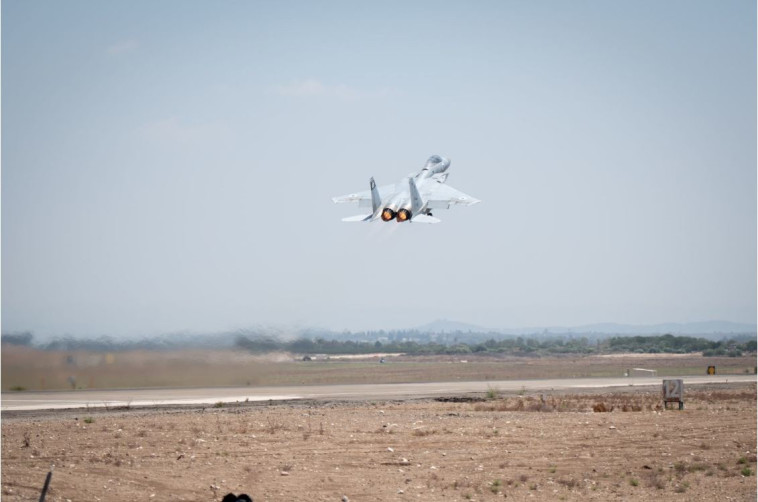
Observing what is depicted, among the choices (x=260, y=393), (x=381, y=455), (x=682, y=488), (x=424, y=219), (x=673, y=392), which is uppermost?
(x=424, y=219)

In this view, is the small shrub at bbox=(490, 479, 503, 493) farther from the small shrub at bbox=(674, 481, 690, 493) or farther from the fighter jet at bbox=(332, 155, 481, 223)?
the fighter jet at bbox=(332, 155, 481, 223)

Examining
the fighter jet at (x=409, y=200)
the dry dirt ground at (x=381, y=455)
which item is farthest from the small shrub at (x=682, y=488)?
the fighter jet at (x=409, y=200)

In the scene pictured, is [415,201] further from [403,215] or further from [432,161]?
[432,161]

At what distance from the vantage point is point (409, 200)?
4553 centimetres

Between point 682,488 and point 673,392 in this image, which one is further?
point 673,392

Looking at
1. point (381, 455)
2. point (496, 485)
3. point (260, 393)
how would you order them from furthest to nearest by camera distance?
point (260, 393)
point (381, 455)
point (496, 485)

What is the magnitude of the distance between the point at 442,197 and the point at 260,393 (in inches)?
876

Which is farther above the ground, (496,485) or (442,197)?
(442,197)

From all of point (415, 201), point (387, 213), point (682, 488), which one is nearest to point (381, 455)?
point (682, 488)

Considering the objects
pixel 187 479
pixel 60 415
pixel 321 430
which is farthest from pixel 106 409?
pixel 187 479

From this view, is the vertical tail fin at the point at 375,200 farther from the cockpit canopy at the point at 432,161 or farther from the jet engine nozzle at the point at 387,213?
the cockpit canopy at the point at 432,161

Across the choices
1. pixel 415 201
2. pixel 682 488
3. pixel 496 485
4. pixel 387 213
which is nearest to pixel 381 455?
pixel 496 485

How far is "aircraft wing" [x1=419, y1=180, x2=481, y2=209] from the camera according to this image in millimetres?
46906

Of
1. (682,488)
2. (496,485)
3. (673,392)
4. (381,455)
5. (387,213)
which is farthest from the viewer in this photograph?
(673,392)
